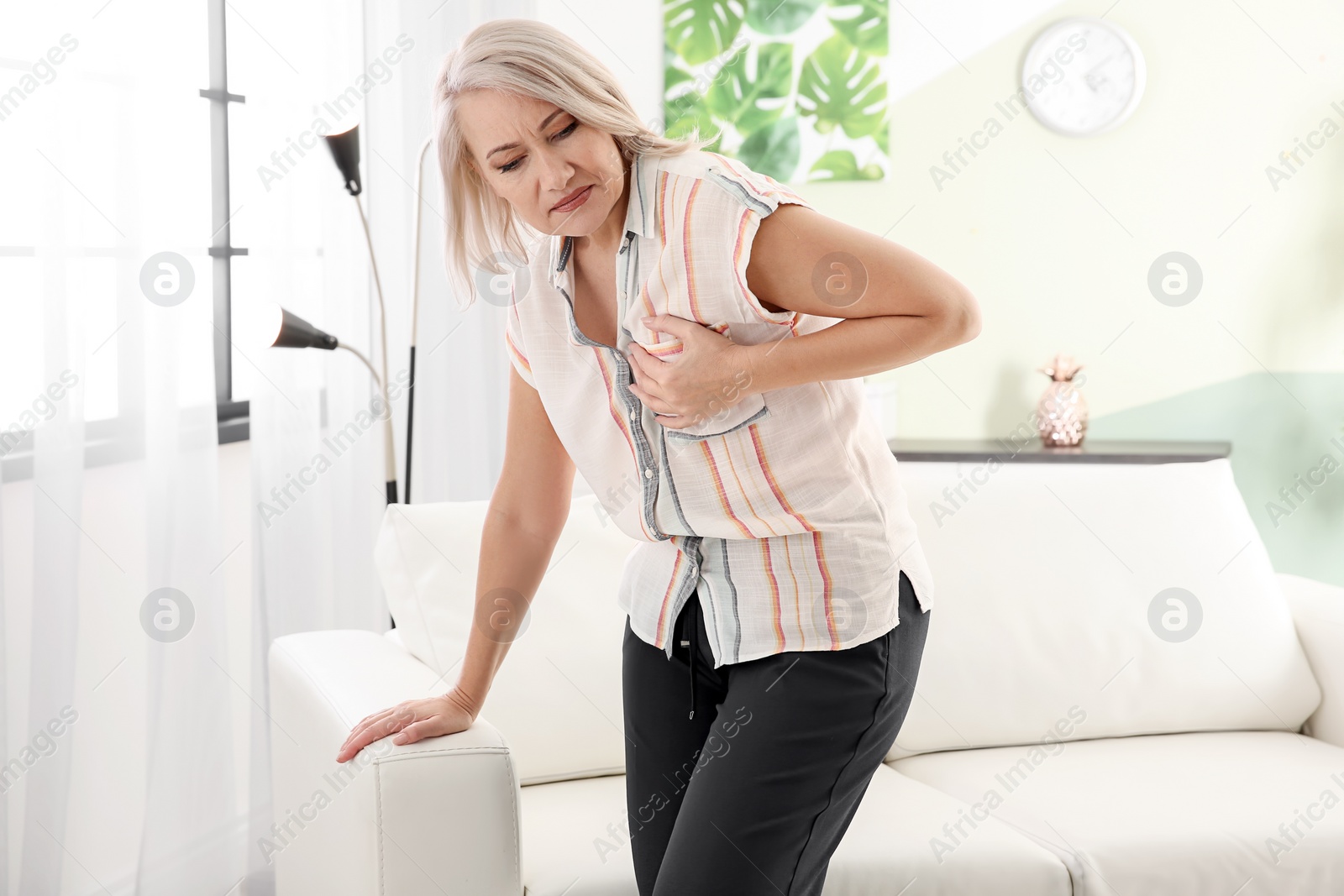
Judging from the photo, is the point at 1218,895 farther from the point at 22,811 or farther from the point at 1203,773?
the point at 22,811

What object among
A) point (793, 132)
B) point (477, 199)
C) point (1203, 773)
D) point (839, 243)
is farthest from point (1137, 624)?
point (793, 132)

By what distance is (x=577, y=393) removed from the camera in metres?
1.13

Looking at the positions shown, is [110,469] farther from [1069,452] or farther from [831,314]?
[1069,452]

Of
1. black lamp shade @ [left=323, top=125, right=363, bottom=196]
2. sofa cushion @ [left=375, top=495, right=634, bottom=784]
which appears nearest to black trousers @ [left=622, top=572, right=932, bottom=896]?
sofa cushion @ [left=375, top=495, right=634, bottom=784]

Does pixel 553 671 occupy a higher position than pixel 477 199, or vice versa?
pixel 477 199

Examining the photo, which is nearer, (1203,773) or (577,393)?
(577,393)

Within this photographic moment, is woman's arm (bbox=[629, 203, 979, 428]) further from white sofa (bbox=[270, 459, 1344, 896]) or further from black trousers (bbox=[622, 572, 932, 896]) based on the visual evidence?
white sofa (bbox=[270, 459, 1344, 896])

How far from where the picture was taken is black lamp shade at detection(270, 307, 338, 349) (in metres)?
1.87

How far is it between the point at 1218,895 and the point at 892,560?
0.83 metres

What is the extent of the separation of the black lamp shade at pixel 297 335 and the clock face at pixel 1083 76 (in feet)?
7.22

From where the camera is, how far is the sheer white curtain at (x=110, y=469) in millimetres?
1646

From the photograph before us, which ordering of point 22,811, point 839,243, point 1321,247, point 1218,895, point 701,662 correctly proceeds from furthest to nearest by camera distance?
point 1321,247 < point 22,811 < point 1218,895 < point 701,662 < point 839,243

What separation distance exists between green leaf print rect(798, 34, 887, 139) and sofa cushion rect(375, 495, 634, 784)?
6.14 ft

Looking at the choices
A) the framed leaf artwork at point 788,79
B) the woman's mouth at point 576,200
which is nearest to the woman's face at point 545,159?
the woman's mouth at point 576,200
